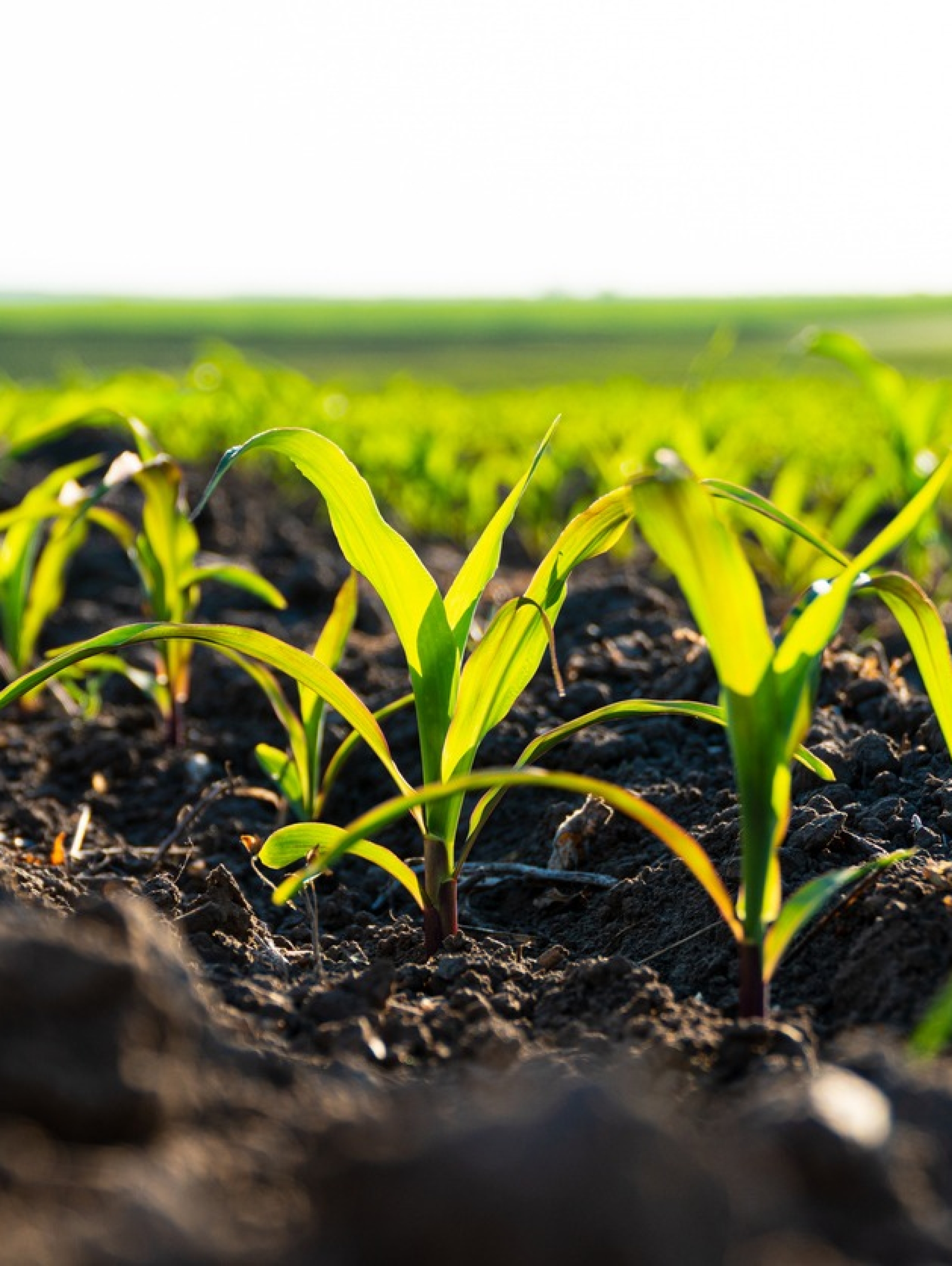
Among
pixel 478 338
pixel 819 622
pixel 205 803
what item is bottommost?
pixel 205 803

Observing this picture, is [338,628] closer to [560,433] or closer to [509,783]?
[509,783]

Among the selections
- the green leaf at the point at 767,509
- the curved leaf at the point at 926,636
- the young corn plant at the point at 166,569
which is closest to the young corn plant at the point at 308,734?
the young corn plant at the point at 166,569

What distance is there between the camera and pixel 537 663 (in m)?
1.54

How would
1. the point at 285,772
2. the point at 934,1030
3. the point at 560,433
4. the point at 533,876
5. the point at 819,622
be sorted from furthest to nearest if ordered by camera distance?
the point at 560,433 < the point at 285,772 < the point at 533,876 < the point at 819,622 < the point at 934,1030

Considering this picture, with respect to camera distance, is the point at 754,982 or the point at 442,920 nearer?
the point at 754,982

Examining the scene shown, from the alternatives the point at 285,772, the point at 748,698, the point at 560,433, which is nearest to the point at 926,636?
the point at 748,698

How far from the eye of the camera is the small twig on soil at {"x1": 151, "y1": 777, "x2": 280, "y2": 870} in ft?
6.57

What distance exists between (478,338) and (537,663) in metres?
39.2

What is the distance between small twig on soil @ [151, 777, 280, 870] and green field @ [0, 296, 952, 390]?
61.5 inches

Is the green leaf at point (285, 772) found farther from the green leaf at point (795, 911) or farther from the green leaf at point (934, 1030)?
the green leaf at point (934, 1030)

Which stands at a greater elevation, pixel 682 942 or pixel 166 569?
pixel 166 569

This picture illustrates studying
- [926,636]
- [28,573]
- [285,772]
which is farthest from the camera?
[28,573]

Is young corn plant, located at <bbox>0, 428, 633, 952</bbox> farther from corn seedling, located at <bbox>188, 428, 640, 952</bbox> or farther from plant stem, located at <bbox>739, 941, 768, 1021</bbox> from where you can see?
plant stem, located at <bbox>739, 941, 768, 1021</bbox>

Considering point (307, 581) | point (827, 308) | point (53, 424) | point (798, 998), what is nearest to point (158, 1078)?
point (798, 998)
